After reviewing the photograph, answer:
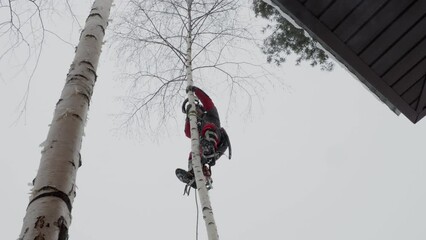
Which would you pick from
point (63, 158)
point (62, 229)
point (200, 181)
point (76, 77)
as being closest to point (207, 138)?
point (200, 181)

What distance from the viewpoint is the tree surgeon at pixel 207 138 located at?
15.9ft

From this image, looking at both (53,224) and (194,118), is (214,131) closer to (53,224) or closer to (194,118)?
(194,118)

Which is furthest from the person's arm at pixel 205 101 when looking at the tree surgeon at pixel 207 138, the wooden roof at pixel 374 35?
the wooden roof at pixel 374 35

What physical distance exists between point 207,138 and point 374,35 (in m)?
2.63

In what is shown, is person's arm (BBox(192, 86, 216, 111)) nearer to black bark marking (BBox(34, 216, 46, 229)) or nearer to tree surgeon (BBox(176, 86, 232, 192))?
tree surgeon (BBox(176, 86, 232, 192))

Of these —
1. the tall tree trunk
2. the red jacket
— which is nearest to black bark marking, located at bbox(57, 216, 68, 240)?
the tall tree trunk

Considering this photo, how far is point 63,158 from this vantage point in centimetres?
156

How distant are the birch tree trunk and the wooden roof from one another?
1373 mm

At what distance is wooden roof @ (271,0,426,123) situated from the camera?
2.62m

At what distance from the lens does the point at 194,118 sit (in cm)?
464

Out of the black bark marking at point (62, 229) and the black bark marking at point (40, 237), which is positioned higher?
the black bark marking at point (62, 229)

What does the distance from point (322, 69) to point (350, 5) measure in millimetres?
3935

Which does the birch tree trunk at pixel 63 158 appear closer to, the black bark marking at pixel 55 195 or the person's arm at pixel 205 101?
the black bark marking at pixel 55 195

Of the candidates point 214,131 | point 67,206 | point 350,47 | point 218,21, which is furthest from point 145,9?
point 67,206
